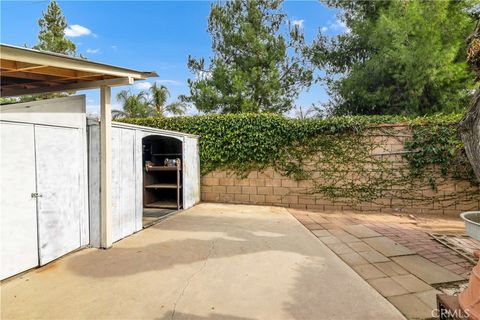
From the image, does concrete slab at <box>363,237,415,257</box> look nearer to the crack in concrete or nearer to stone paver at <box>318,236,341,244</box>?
stone paver at <box>318,236,341,244</box>

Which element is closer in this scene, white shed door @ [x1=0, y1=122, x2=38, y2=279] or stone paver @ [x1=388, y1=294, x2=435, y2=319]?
stone paver @ [x1=388, y1=294, x2=435, y2=319]

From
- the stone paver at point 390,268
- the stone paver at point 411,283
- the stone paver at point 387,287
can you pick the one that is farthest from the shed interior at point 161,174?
the stone paver at point 411,283

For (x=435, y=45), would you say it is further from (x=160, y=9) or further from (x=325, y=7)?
(x=160, y=9)

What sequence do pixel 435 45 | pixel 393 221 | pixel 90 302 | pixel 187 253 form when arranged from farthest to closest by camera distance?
pixel 435 45
pixel 393 221
pixel 187 253
pixel 90 302

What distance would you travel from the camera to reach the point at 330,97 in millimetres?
10211

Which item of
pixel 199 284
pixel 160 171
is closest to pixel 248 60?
pixel 160 171

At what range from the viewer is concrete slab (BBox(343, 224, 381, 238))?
14.9ft

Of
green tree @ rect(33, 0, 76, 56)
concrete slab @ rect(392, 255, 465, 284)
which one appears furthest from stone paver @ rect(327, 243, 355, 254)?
green tree @ rect(33, 0, 76, 56)

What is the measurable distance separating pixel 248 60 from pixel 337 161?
232 inches

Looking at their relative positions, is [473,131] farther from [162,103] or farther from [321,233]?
[162,103]

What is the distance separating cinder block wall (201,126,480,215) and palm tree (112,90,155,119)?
10.6 metres

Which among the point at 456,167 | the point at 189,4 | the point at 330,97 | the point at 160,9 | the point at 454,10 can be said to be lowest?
the point at 456,167

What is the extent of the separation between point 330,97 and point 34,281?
33.3 feet

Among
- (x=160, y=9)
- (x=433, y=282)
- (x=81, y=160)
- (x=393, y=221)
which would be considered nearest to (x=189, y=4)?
(x=160, y=9)
